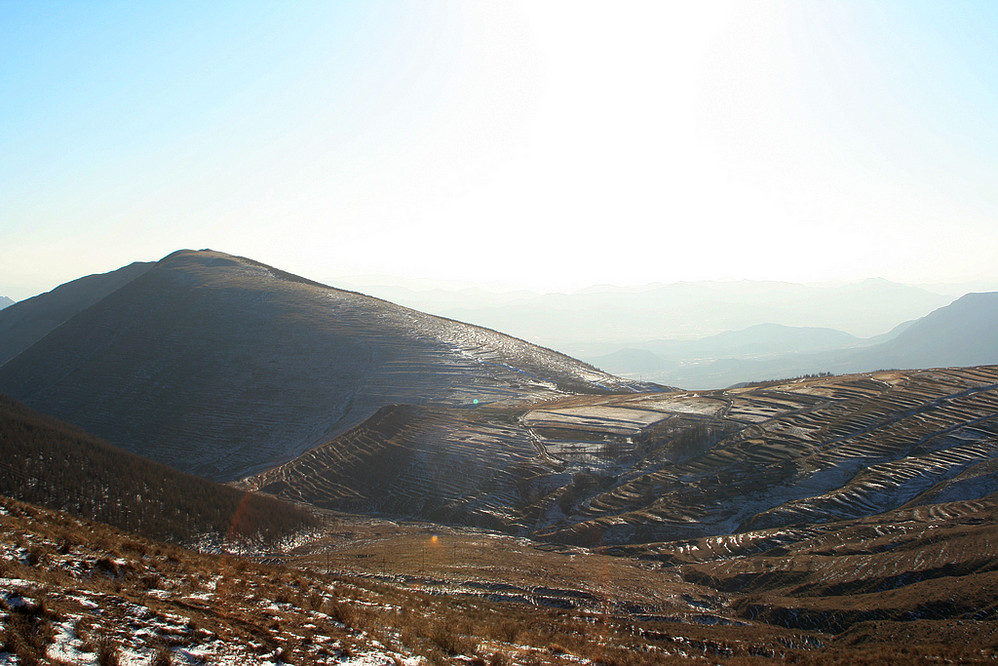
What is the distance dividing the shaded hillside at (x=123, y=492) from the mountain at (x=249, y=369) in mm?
16418

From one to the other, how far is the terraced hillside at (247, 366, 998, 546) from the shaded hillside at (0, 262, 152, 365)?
75615 millimetres

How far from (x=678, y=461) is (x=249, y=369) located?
149 feet

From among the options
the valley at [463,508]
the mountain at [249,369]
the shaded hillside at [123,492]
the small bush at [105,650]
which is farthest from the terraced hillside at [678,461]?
the small bush at [105,650]

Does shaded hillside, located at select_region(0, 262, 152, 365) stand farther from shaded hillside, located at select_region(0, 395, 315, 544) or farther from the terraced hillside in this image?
shaded hillside, located at select_region(0, 395, 315, 544)

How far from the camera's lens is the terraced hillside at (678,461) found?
3156 centimetres

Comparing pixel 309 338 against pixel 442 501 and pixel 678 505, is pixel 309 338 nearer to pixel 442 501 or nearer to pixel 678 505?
pixel 442 501

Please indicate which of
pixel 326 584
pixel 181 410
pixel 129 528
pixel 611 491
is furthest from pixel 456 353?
pixel 326 584

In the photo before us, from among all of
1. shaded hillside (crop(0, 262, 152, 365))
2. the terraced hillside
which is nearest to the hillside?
the terraced hillside

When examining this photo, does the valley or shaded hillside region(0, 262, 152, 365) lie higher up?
shaded hillside region(0, 262, 152, 365)

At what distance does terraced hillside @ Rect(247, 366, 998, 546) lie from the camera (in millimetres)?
31562

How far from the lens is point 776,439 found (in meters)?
38.2

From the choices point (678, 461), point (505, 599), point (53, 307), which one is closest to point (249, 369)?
point (678, 461)

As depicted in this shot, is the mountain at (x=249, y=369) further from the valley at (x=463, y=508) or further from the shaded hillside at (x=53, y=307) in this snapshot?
the shaded hillside at (x=53, y=307)

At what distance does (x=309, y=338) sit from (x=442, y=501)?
37.9 meters
